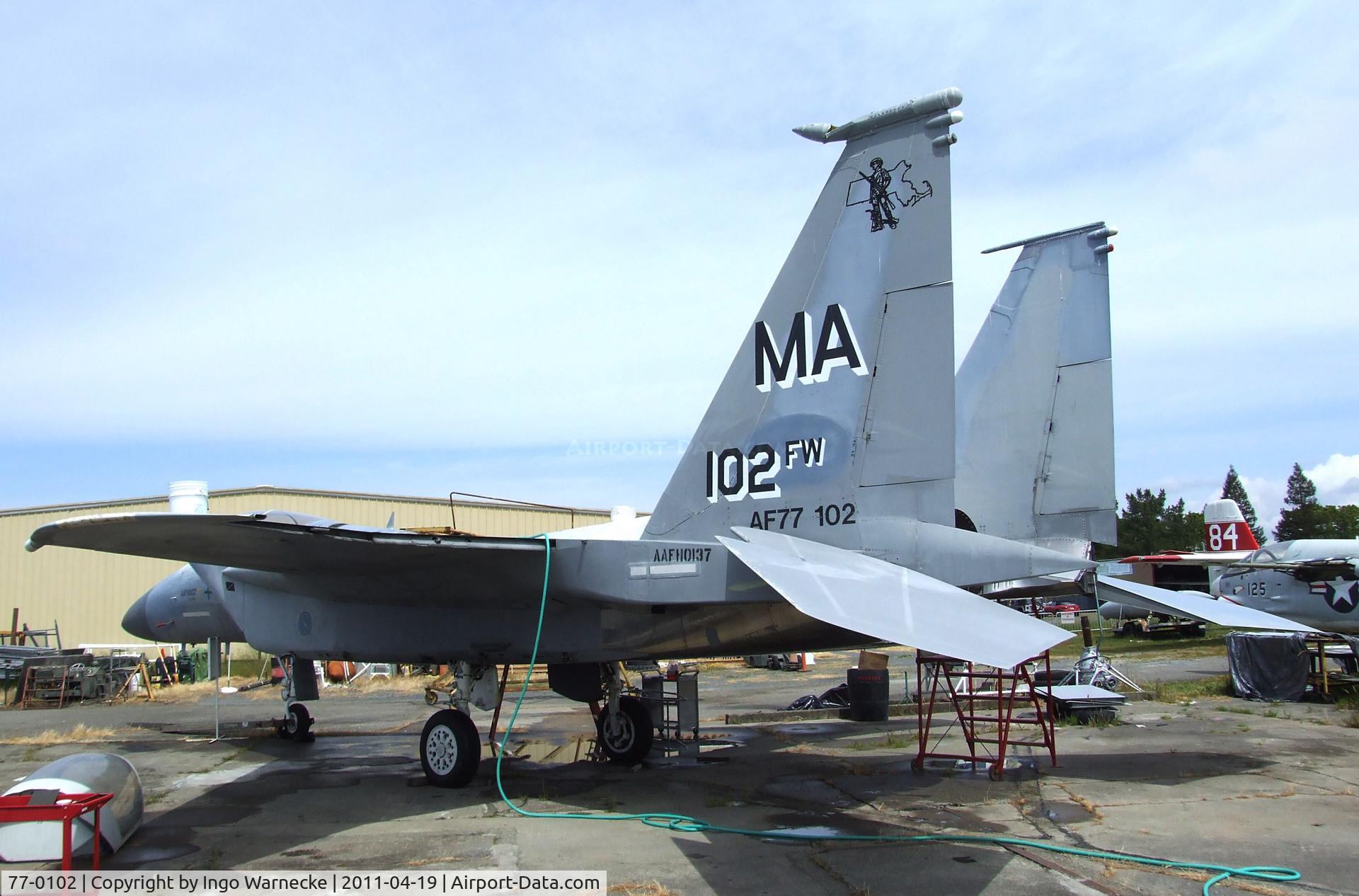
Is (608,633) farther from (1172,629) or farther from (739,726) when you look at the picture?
(1172,629)

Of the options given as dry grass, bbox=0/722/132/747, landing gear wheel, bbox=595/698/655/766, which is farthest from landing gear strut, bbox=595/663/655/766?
dry grass, bbox=0/722/132/747

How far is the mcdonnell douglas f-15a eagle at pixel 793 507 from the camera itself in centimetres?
766

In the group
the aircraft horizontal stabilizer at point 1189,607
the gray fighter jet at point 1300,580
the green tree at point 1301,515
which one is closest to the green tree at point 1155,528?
the green tree at point 1301,515

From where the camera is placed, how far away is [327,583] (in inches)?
392

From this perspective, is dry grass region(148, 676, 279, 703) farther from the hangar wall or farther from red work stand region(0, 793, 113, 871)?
red work stand region(0, 793, 113, 871)

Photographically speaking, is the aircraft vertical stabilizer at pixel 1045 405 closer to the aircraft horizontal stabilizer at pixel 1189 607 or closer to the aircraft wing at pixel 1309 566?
the aircraft horizontal stabilizer at pixel 1189 607

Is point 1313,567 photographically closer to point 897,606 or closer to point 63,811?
point 897,606

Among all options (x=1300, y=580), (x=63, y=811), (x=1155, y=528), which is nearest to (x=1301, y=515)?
(x=1155, y=528)

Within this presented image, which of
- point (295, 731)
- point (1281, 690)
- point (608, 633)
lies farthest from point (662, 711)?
point (1281, 690)

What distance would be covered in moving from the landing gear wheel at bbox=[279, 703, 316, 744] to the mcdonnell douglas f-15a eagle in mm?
5016

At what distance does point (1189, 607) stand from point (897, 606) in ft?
19.3

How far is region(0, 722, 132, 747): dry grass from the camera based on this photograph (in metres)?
13.8

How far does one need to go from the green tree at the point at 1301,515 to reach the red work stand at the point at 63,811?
9790 centimetres

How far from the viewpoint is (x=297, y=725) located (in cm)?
1369
